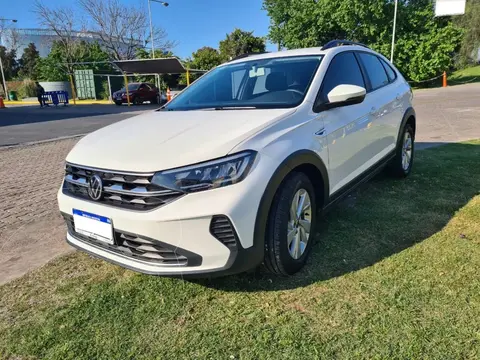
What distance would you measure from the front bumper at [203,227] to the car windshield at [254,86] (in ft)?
3.07

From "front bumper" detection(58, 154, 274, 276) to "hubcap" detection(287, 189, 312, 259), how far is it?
0.38m

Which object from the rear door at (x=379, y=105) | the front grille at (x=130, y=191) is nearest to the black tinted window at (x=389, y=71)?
the rear door at (x=379, y=105)

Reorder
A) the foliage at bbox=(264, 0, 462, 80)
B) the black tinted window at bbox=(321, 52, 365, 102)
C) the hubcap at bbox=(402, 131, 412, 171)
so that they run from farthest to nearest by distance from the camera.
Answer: the foliage at bbox=(264, 0, 462, 80)
the hubcap at bbox=(402, 131, 412, 171)
the black tinted window at bbox=(321, 52, 365, 102)

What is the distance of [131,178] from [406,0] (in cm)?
3262

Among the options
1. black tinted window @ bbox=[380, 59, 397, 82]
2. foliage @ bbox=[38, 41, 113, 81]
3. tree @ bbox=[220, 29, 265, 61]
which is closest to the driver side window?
black tinted window @ bbox=[380, 59, 397, 82]

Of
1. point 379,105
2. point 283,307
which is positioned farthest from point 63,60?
point 283,307

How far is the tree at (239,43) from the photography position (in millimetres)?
39812

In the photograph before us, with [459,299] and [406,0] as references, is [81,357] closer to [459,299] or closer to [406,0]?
[459,299]

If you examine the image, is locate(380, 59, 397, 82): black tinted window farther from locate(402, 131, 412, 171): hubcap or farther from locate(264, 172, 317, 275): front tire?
locate(264, 172, 317, 275): front tire

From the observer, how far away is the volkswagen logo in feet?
7.77

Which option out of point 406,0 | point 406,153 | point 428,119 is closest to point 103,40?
point 406,0

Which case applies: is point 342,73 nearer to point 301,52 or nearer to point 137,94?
point 301,52

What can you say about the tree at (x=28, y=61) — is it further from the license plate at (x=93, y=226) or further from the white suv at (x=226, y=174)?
the license plate at (x=93, y=226)

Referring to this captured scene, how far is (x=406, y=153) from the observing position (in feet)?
16.4
